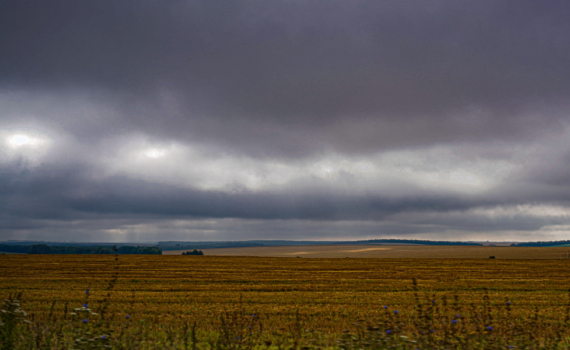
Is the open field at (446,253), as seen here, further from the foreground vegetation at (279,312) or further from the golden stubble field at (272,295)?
the foreground vegetation at (279,312)

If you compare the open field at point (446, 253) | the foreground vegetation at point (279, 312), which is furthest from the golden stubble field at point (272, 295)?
the open field at point (446, 253)

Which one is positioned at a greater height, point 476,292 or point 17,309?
point 17,309

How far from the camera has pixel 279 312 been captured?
59.4 ft

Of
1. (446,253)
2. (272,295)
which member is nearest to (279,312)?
Answer: (272,295)

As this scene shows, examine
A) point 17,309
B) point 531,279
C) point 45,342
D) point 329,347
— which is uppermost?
point 17,309

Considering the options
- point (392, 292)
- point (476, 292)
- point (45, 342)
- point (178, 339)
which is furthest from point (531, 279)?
point (45, 342)

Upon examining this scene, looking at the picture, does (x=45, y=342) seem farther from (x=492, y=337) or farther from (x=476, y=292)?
(x=476, y=292)

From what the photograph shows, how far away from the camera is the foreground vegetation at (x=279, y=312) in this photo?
275 inches

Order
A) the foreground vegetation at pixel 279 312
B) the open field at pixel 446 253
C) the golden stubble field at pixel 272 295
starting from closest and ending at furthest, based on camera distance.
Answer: the foreground vegetation at pixel 279 312 < the golden stubble field at pixel 272 295 < the open field at pixel 446 253

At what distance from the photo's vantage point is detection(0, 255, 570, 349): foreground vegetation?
6973 millimetres

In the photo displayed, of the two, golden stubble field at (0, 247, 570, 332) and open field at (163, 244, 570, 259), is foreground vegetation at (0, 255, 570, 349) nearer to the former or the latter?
golden stubble field at (0, 247, 570, 332)

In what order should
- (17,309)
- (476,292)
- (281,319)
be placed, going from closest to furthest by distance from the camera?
(17,309) < (281,319) < (476,292)

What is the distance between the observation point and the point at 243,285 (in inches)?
1183

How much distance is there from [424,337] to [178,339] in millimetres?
5009
